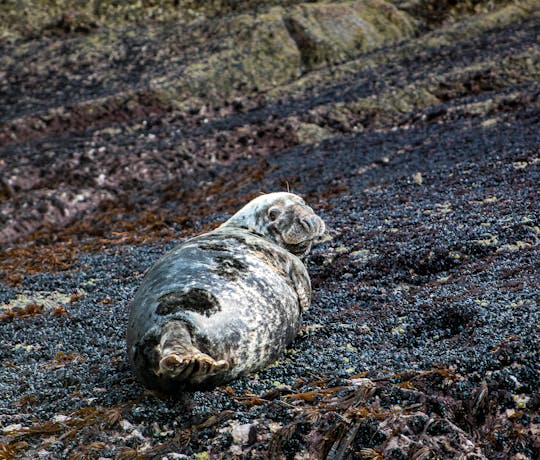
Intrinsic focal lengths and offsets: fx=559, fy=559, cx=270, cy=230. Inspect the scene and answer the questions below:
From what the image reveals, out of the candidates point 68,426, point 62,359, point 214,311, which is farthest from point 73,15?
point 68,426

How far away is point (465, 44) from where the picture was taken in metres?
15.4

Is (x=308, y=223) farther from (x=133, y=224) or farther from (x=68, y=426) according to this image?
(x=133, y=224)

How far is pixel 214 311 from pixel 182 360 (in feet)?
1.85

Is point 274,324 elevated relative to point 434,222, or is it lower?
elevated

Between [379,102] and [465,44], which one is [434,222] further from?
[465,44]

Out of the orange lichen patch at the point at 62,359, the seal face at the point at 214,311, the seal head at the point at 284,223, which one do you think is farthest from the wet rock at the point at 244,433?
the seal head at the point at 284,223

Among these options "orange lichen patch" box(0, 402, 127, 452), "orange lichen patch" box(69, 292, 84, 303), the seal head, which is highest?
the seal head

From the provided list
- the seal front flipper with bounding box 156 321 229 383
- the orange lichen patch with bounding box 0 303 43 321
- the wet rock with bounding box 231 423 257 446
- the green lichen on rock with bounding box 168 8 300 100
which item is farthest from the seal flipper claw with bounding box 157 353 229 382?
the green lichen on rock with bounding box 168 8 300 100

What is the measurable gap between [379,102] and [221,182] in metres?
4.68

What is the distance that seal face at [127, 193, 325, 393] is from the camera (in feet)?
9.73

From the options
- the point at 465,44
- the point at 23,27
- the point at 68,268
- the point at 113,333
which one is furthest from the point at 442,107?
the point at 23,27

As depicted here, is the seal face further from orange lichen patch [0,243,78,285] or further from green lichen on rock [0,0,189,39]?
green lichen on rock [0,0,189,39]

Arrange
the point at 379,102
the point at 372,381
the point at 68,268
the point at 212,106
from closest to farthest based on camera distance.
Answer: the point at 372,381 < the point at 68,268 < the point at 379,102 < the point at 212,106

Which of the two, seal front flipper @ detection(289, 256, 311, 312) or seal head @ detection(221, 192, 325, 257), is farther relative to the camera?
seal head @ detection(221, 192, 325, 257)
